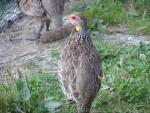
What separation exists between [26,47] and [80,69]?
116 inches

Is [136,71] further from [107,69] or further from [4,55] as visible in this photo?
[4,55]

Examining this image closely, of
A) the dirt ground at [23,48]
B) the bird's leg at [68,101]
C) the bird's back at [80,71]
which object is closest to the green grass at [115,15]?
the dirt ground at [23,48]

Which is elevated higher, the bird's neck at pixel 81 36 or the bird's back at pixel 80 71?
the bird's neck at pixel 81 36

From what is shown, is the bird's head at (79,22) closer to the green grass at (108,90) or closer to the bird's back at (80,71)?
the bird's back at (80,71)

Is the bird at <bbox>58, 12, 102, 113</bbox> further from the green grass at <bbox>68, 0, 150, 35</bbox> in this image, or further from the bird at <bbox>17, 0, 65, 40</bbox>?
the green grass at <bbox>68, 0, 150, 35</bbox>

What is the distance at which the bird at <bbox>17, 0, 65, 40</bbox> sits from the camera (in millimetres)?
8914

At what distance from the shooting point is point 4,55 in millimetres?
8406

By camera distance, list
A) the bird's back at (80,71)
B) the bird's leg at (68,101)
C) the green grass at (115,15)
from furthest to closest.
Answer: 1. the green grass at (115,15)
2. the bird's leg at (68,101)
3. the bird's back at (80,71)

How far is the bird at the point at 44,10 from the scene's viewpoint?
8.91m

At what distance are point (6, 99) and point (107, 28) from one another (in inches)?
137

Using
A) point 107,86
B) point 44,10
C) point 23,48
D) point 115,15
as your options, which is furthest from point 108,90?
point 115,15

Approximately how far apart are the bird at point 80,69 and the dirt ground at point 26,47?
1370 millimetres

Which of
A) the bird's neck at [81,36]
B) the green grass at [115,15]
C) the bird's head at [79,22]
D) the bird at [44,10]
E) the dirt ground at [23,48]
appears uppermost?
the bird's head at [79,22]

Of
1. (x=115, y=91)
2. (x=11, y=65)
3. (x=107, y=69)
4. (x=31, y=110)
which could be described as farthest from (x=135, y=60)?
(x=31, y=110)
